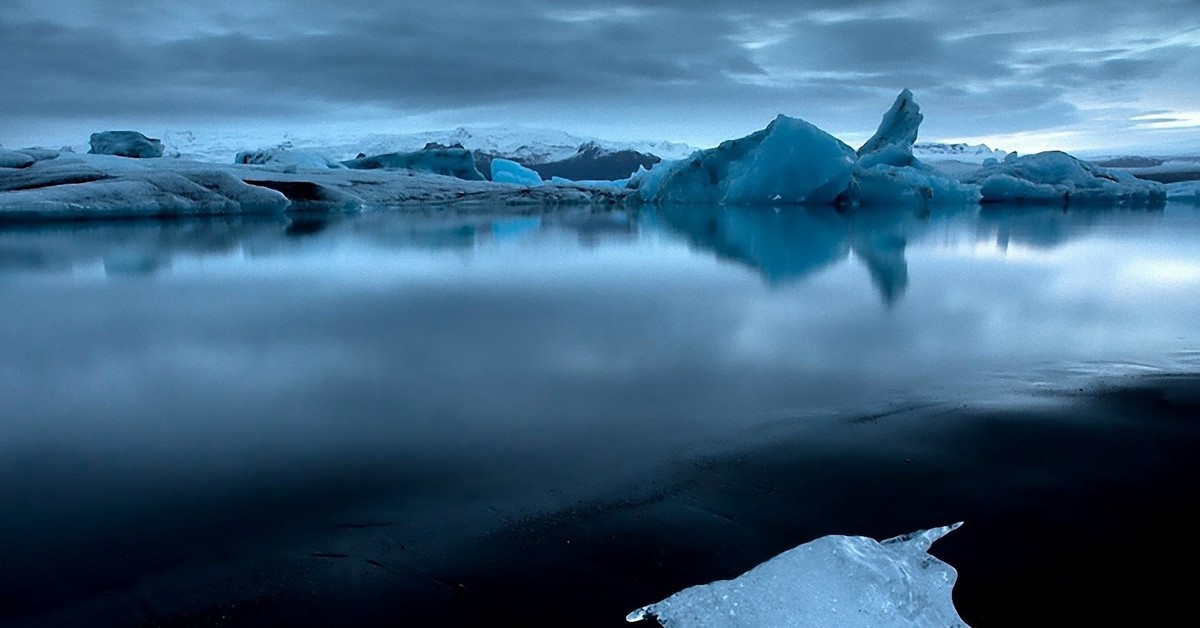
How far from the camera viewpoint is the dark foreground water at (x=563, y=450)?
1702 millimetres

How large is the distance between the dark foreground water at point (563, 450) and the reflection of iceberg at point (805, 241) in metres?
1.63

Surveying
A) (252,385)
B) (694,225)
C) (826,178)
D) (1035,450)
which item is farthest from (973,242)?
(252,385)

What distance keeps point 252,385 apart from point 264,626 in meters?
1.97

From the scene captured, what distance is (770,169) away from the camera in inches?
755

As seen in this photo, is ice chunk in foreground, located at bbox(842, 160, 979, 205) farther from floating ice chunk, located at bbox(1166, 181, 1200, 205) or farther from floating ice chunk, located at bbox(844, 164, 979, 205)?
floating ice chunk, located at bbox(1166, 181, 1200, 205)

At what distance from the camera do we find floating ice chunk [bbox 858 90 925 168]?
2325cm

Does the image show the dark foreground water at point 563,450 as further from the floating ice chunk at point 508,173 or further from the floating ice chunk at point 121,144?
the floating ice chunk at point 508,173

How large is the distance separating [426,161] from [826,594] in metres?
33.9

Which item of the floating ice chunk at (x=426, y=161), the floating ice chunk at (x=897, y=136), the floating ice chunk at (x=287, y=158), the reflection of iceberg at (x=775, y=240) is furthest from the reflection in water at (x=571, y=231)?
the floating ice chunk at (x=426, y=161)

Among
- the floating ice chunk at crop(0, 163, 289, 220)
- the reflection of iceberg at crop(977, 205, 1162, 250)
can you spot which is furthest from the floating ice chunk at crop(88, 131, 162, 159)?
the reflection of iceberg at crop(977, 205, 1162, 250)

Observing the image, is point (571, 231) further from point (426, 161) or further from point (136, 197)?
point (426, 161)

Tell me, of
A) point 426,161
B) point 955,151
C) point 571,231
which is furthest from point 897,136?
point 955,151

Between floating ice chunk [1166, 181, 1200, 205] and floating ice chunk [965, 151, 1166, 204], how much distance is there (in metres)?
0.92

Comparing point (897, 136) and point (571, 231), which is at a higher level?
point (897, 136)
